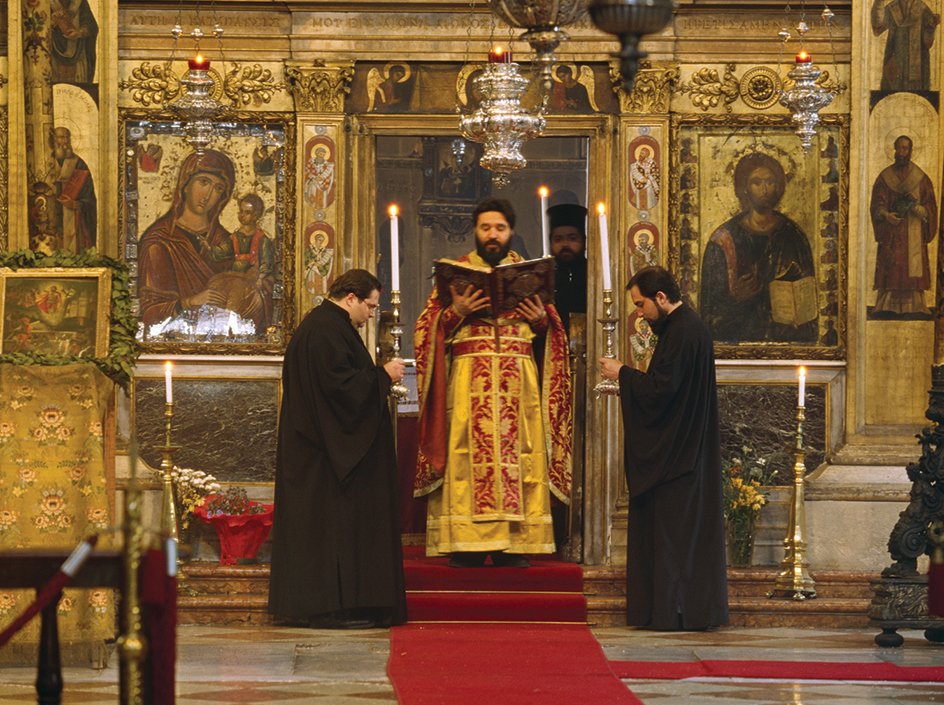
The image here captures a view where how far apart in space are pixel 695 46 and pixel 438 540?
3.92m

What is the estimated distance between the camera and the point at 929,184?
9.88 m

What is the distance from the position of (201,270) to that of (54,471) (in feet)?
10.4

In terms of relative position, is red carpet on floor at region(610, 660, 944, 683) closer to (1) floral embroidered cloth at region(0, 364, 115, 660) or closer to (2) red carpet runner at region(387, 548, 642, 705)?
(2) red carpet runner at region(387, 548, 642, 705)

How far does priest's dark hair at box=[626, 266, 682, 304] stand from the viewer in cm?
849

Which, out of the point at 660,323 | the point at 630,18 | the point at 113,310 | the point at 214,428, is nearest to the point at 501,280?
the point at 660,323

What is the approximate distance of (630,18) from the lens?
4832 millimetres

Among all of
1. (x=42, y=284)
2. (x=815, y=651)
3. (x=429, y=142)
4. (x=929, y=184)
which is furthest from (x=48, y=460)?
(x=429, y=142)

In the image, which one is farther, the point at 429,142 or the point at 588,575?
the point at 429,142

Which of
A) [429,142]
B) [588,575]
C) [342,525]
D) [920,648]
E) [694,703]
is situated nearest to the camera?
[694,703]

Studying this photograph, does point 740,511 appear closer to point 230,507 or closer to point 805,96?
point 805,96

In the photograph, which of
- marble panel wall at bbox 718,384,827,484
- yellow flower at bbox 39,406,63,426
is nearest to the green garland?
yellow flower at bbox 39,406,63,426

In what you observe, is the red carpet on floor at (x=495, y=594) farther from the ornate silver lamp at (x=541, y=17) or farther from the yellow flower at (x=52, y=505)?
the ornate silver lamp at (x=541, y=17)

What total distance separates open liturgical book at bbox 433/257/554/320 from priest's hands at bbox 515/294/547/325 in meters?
0.03

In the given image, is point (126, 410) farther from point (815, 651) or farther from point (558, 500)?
point (815, 651)
